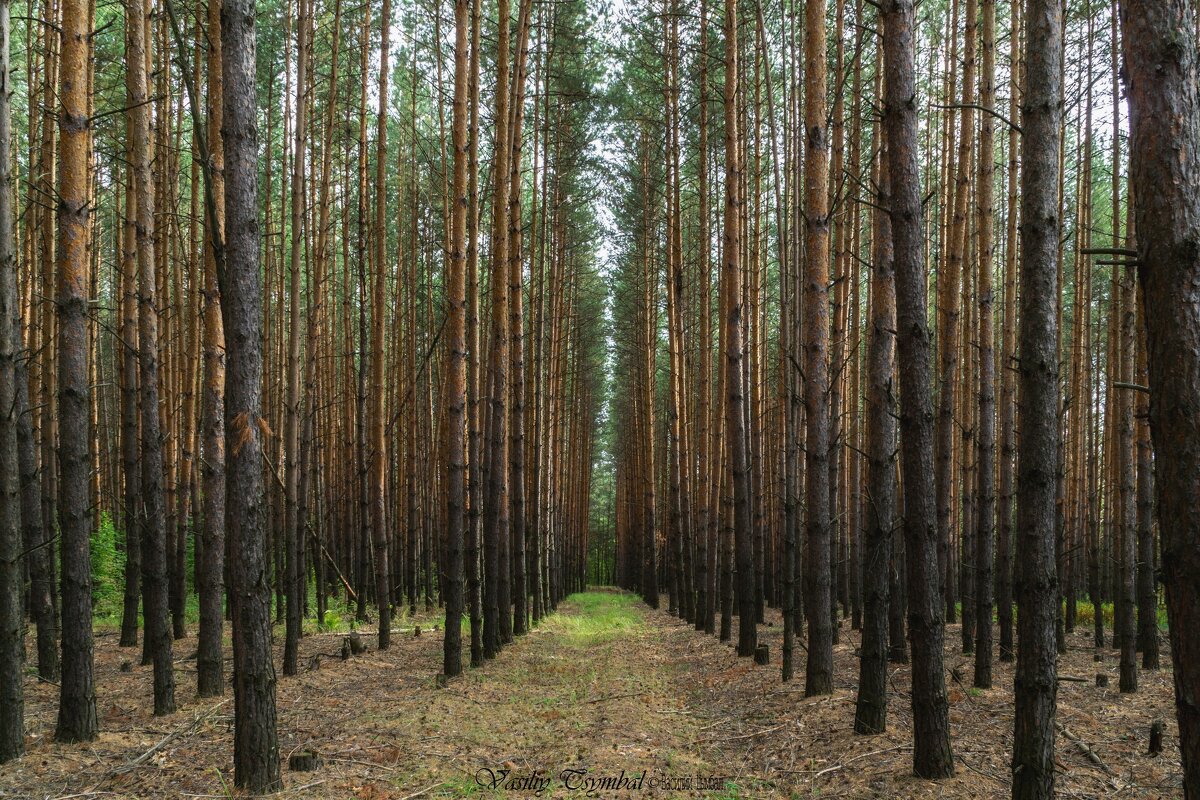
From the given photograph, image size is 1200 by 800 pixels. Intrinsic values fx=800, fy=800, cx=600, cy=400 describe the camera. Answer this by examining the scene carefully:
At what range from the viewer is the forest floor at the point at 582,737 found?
16.2 feet

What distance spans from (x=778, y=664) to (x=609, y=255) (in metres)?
16.1

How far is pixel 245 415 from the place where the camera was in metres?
4.60

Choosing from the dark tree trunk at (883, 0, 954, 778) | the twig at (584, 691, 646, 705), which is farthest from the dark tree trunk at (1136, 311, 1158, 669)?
the twig at (584, 691, 646, 705)

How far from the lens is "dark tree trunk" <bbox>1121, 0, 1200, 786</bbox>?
8.34 feet

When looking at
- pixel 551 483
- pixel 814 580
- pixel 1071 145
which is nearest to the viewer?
pixel 814 580

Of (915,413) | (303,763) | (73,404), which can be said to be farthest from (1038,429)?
(73,404)

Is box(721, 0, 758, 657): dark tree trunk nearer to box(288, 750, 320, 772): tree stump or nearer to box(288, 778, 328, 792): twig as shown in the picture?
box(288, 750, 320, 772): tree stump

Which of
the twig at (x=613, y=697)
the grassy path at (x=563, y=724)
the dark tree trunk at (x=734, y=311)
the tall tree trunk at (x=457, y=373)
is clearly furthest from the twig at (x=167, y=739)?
the dark tree trunk at (x=734, y=311)

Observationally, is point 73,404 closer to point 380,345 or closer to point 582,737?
point 582,737

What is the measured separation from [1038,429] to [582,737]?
4236 millimetres

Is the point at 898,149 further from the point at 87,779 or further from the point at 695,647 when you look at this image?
the point at 695,647

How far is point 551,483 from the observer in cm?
1902

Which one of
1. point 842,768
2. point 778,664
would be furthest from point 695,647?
point 842,768

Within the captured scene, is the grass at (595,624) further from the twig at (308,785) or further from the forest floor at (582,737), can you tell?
the twig at (308,785)
